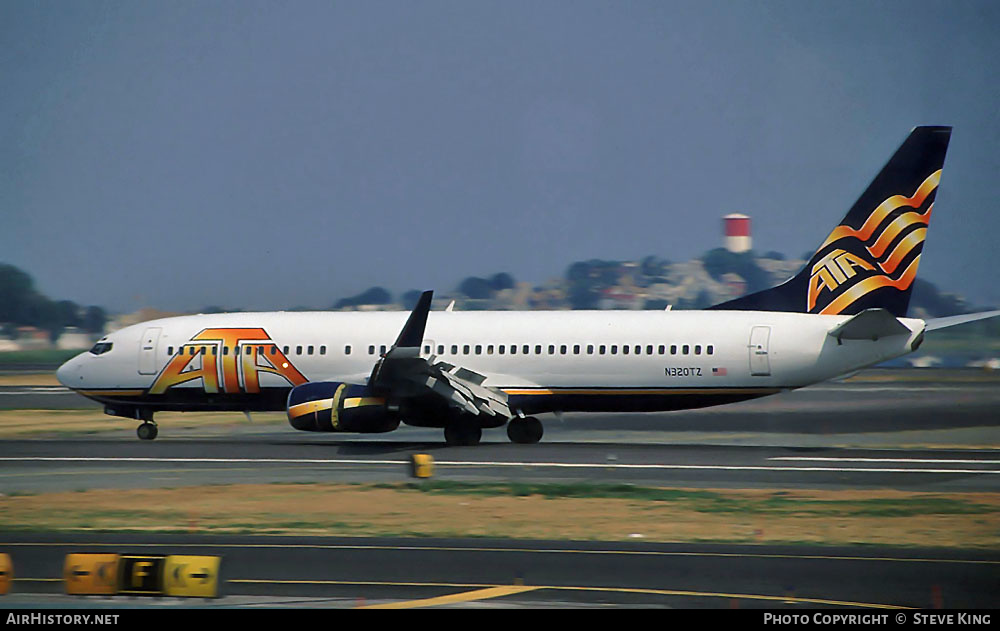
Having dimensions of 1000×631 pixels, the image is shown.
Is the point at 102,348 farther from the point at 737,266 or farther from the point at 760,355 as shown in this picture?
the point at 737,266

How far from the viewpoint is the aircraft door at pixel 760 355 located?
3092 centimetres

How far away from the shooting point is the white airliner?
30500mm

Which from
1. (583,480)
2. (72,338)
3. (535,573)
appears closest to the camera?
(535,573)

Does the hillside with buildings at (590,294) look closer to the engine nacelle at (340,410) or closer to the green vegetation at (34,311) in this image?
the green vegetation at (34,311)

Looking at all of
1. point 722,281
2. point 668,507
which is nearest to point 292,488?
point 668,507

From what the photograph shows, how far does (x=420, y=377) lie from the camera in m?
30.6

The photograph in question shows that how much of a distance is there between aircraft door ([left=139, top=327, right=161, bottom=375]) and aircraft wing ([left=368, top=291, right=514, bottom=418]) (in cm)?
851

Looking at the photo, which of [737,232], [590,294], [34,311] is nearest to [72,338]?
[34,311]

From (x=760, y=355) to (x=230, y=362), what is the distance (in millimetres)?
15152

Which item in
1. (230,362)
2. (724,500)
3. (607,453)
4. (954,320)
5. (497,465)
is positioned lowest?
(724,500)

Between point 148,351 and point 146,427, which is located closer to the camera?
point 148,351
